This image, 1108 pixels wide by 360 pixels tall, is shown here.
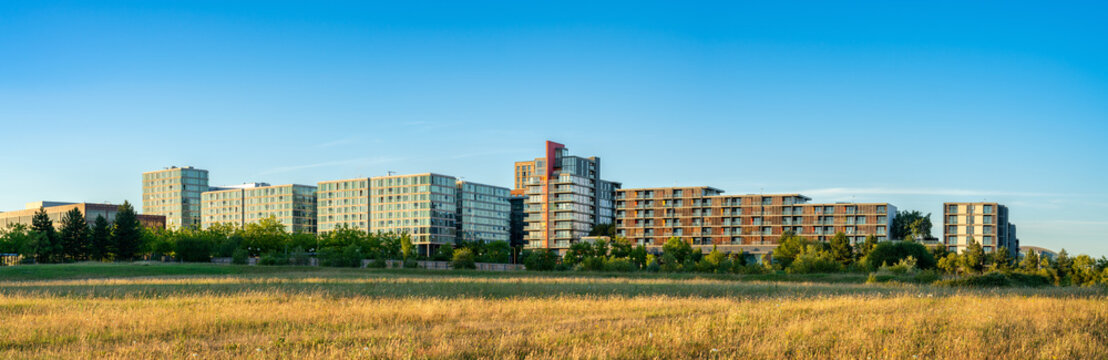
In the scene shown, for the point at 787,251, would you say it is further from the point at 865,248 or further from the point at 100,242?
the point at 100,242

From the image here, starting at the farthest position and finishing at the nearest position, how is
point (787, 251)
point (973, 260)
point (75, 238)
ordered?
point (973, 260) < point (787, 251) < point (75, 238)

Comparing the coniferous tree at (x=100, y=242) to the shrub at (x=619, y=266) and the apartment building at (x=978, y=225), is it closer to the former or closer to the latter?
the shrub at (x=619, y=266)

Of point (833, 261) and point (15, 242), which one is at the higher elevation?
point (833, 261)

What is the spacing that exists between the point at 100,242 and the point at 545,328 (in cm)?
13124

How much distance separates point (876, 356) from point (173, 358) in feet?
49.1

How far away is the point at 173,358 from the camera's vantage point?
1738cm

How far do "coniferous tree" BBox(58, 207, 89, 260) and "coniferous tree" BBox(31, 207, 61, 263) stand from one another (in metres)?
2.31

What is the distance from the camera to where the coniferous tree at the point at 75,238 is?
131 meters

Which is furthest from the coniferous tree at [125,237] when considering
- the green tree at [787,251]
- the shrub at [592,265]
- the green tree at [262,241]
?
the green tree at [787,251]

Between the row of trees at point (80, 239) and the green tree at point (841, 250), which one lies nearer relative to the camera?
the row of trees at point (80, 239)

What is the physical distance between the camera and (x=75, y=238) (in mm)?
132375

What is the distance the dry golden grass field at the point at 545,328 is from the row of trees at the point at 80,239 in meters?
108

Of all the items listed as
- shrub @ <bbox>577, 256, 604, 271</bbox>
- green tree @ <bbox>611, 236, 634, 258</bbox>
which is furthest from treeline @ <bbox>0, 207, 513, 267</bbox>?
green tree @ <bbox>611, 236, 634, 258</bbox>

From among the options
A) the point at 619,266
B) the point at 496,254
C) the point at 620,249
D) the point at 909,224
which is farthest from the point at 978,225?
the point at 619,266
